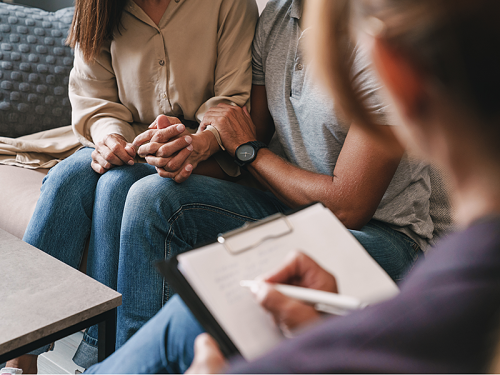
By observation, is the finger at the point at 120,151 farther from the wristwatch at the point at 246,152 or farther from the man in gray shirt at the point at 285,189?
the wristwatch at the point at 246,152

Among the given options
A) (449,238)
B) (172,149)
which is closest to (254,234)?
(449,238)

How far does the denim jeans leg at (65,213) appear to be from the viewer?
43.8 inches

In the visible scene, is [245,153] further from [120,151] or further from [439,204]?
[439,204]

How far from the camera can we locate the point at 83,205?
45.6 inches

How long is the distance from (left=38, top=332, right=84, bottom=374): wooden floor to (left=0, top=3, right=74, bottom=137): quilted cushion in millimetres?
885

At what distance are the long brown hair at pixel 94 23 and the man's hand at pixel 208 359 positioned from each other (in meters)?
1.08

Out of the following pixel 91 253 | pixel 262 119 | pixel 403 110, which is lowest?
pixel 91 253

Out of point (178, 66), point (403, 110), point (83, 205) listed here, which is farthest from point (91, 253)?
point (403, 110)

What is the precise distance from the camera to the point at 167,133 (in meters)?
1.09

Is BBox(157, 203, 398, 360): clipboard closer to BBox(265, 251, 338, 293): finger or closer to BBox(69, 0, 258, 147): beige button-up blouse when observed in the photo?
BBox(265, 251, 338, 293): finger

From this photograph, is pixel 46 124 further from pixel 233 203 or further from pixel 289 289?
pixel 289 289

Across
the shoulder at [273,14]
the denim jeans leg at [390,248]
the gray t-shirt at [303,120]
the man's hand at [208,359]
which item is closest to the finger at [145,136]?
the gray t-shirt at [303,120]

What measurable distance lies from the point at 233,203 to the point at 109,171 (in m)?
0.36

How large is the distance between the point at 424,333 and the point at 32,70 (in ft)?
5.88
